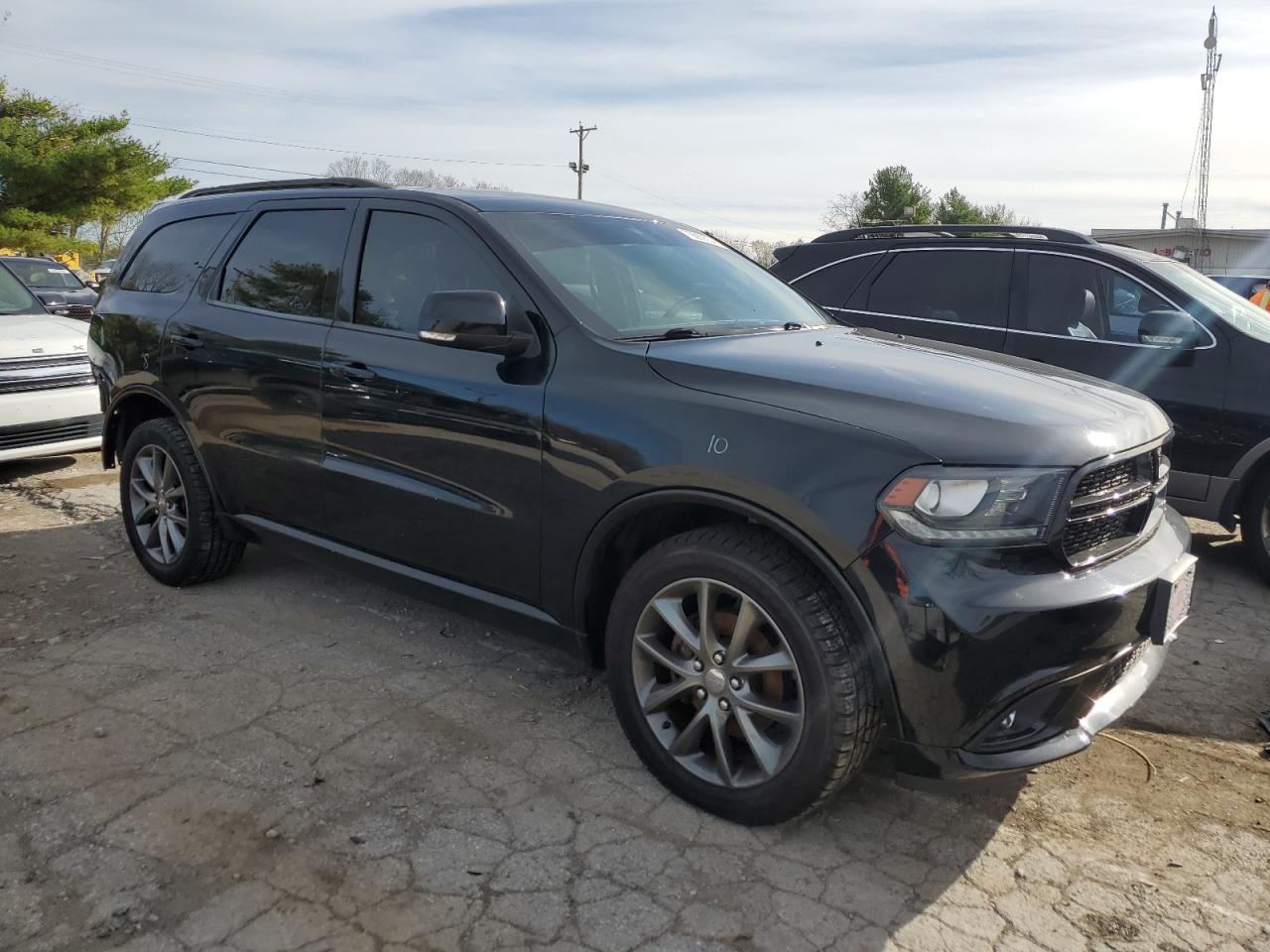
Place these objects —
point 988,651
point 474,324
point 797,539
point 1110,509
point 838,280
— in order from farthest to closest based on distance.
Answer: point 838,280 → point 474,324 → point 1110,509 → point 797,539 → point 988,651

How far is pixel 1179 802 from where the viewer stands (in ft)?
10.1

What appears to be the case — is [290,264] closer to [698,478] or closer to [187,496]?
[187,496]

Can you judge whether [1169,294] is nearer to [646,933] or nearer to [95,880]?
[646,933]

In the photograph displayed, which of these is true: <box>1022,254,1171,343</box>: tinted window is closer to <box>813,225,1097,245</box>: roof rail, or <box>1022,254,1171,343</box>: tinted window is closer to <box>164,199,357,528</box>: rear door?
<box>813,225,1097,245</box>: roof rail

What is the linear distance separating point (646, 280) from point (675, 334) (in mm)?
431

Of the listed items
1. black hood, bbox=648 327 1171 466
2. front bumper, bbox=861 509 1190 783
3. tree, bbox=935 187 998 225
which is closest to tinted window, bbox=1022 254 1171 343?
black hood, bbox=648 327 1171 466

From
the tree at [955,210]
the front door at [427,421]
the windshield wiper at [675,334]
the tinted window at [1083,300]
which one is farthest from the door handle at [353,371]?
the tree at [955,210]

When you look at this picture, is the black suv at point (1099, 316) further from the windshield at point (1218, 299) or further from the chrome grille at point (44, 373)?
the chrome grille at point (44, 373)

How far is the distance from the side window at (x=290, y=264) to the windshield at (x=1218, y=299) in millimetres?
4512

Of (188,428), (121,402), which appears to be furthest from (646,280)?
(121,402)

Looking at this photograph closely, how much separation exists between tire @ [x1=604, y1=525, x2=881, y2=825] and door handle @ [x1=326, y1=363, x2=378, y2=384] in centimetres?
133

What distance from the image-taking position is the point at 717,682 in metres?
2.80

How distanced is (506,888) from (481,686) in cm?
128

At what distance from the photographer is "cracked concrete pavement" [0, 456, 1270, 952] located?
2.45m
